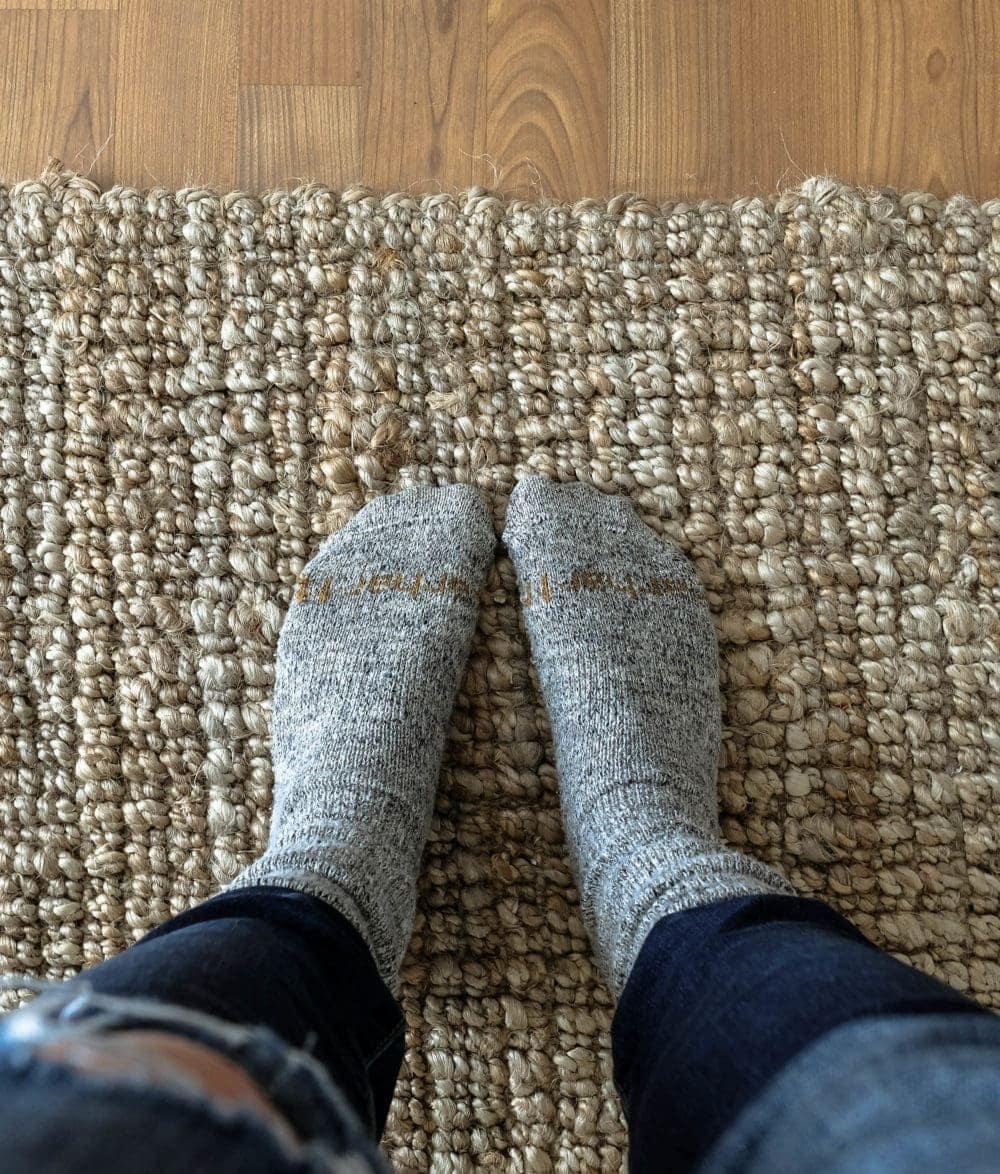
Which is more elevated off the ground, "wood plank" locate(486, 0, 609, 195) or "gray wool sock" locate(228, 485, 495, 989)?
"wood plank" locate(486, 0, 609, 195)

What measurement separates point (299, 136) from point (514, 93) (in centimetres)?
16

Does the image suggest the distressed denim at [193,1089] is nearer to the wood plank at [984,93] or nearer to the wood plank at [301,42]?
the wood plank at [301,42]

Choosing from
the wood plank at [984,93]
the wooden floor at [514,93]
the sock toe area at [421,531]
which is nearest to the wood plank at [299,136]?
the wooden floor at [514,93]

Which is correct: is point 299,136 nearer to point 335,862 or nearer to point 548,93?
point 548,93

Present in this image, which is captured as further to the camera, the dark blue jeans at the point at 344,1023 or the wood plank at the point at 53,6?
the wood plank at the point at 53,6

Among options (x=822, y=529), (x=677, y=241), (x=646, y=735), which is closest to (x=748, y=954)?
(x=646, y=735)

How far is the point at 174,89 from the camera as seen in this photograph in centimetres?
72

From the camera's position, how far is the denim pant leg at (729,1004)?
38 cm

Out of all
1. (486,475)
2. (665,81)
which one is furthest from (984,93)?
(486,475)

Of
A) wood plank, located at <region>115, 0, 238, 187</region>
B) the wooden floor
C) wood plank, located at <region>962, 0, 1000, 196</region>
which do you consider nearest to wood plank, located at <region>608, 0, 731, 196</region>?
the wooden floor

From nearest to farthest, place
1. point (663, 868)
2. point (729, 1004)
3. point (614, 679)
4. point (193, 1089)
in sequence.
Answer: point (193, 1089) → point (729, 1004) → point (663, 868) → point (614, 679)

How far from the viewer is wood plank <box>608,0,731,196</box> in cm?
71

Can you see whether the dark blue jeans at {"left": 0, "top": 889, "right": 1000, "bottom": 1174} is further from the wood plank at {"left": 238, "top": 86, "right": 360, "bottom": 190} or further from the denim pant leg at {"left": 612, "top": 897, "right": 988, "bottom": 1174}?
the wood plank at {"left": 238, "top": 86, "right": 360, "bottom": 190}

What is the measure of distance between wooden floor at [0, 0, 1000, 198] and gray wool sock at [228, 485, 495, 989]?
0.26m
